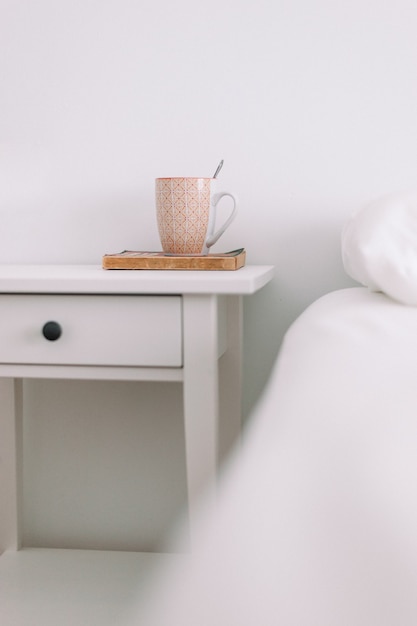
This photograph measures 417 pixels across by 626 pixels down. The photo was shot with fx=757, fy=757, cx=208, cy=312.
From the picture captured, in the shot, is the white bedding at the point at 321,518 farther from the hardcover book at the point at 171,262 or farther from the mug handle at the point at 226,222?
the mug handle at the point at 226,222

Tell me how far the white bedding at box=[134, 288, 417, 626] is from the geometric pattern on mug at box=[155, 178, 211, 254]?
23.3 inches

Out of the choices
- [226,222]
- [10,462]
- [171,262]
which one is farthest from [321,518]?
[10,462]

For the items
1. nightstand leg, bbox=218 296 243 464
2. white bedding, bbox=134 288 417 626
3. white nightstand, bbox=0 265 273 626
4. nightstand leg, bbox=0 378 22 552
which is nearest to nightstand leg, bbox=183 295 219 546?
white nightstand, bbox=0 265 273 626

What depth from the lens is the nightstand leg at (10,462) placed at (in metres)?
1.40

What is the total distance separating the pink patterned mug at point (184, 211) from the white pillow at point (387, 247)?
0.85 feet

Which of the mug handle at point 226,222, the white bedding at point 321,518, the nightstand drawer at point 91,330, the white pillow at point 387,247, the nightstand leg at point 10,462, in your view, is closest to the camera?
the white bedding at point 321,518

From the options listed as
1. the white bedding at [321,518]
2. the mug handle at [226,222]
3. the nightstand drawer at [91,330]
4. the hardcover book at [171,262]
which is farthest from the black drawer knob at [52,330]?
the white bedding at [321,518]

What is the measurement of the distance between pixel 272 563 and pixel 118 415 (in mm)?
1032

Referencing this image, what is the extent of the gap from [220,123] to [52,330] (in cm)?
53

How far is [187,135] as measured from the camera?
136cm

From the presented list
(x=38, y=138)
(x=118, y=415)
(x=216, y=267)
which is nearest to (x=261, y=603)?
(x=216, y=267)

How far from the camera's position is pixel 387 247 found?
3.16 ft

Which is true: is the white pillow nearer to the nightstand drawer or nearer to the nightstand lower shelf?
the nightstand drawer

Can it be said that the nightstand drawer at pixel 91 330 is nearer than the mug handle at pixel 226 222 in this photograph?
Yes
